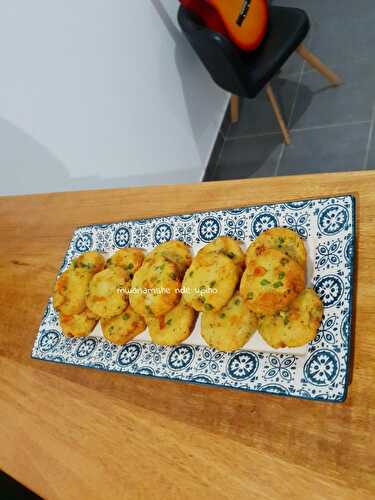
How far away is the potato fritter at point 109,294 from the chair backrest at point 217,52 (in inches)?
63.8

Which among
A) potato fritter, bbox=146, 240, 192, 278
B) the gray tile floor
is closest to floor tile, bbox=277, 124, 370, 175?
the gray tile floor

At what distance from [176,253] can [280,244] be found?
285 mm

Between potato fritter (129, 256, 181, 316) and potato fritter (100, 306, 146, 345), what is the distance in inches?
1.5

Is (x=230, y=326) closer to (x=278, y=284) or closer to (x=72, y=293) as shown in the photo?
(x=278, y=284)

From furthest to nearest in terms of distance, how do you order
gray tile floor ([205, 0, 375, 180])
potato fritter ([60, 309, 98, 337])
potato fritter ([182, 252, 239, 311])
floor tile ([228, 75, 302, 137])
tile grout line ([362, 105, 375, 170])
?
floor tile ([228, 75, 302, 137])
gray tile floor ([205, 0, 375, 180])
tile grout line ([362, 105, 375, 170])
potato fritter ([60, 309, 98, 337])
potato fritter ([182, 252, 239, 311])

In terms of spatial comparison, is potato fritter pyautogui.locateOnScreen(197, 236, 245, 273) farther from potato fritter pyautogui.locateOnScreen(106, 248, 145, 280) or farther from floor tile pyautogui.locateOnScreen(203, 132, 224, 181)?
floor tile pyautogui.locateOnScreen(203, 132, 224, 181)

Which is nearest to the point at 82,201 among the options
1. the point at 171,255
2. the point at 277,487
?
the point at 171,255

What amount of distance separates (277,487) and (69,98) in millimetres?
1861


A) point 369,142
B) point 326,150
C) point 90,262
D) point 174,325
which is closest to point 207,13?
point 326,150

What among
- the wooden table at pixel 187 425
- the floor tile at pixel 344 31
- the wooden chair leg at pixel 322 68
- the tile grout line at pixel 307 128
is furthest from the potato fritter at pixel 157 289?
the floor tile at pixel 344 31

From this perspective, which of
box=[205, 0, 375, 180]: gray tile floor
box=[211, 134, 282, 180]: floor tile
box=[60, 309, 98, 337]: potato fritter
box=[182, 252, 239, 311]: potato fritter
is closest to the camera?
box=[182, 252, 239, 311]: potato fritter

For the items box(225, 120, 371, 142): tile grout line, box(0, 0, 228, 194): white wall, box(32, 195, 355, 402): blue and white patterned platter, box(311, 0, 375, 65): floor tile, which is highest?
box(311, 0, 375, 65): floor tile

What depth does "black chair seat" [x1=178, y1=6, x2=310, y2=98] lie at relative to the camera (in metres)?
2.24

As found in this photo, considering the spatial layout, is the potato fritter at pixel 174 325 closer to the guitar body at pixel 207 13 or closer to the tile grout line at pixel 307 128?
the guitar body at pixel 207 13
